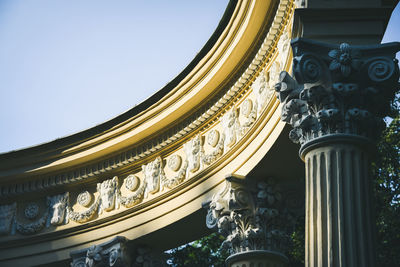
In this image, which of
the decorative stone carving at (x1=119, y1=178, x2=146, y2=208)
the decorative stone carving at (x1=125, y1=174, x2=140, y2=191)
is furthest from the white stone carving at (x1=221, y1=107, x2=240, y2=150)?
the decorative stone carving at (x1=125, y1=174, x2=140, y2=191)

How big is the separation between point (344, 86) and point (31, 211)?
28.1 metres

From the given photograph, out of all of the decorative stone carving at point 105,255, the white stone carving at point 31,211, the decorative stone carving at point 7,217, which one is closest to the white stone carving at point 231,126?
the decorative stone carving at point 105,255

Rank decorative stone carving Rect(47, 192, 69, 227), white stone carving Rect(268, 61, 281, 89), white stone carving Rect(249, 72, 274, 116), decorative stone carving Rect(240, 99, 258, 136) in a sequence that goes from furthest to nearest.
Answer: decorative stone carving Rect(47, 192, 69, 227) → decorative stone carving Rect(240, 99, 258, 136) → white stone carving Rect(249, 72, 274, 116) → white stone carving Rect(268, 61, 281, 89)

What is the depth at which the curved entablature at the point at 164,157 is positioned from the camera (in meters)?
30.5

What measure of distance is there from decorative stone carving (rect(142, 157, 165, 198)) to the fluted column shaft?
18.0 m

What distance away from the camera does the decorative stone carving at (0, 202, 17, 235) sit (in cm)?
4391

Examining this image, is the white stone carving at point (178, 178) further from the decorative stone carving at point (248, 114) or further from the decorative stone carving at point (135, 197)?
the decorative stone carving at point (248, 114)

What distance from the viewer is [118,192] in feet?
133

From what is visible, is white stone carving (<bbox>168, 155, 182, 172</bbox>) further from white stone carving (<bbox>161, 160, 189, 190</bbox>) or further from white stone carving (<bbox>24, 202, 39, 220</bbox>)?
white stone carving (<bbox>24, 202, 39, 220</bbox>)

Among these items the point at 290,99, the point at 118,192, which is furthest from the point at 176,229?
the point at 290,99

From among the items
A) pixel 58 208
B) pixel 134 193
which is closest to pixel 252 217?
pixel 134 193

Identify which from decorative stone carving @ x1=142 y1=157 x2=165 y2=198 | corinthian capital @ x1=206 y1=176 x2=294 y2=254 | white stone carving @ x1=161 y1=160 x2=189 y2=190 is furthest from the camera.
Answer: decorative stone carving @ x1=142 y1=157 x2=165 y2=198

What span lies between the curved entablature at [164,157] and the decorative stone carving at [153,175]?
6 cm

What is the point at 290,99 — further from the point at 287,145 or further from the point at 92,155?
the point at 92,155
